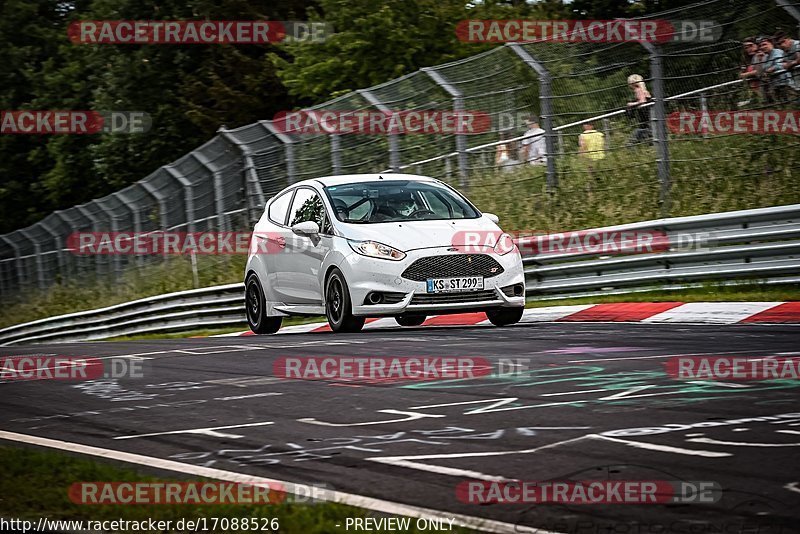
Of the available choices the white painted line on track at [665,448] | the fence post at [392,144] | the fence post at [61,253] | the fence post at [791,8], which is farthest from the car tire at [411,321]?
the fence post at [61,253]

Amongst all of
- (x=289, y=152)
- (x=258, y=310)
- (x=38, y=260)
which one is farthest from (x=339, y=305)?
(x=38, y=260)

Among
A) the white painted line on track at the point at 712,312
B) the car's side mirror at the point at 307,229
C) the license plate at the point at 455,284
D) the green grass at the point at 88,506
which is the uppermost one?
the car's side mirror at the point at 307,229

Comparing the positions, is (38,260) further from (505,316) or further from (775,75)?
(775,75)

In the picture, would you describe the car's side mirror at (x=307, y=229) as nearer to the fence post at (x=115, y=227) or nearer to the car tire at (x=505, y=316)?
the car tire at (x=505, y=316)

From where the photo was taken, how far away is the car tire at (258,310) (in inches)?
631

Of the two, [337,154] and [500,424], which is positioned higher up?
[337,154]

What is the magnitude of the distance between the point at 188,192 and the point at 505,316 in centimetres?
1207

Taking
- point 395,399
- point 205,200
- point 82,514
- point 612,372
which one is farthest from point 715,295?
point 205,200

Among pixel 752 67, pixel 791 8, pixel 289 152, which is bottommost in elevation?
pixel 752 67

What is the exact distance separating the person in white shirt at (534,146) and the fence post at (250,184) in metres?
6.21

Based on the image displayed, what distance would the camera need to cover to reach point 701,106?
51.1 ft

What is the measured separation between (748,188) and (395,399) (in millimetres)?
9123

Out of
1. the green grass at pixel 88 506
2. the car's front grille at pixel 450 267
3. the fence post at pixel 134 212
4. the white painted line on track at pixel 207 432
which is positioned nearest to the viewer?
the green grass at pixel 88 506

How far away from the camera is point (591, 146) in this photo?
56.5 ft
